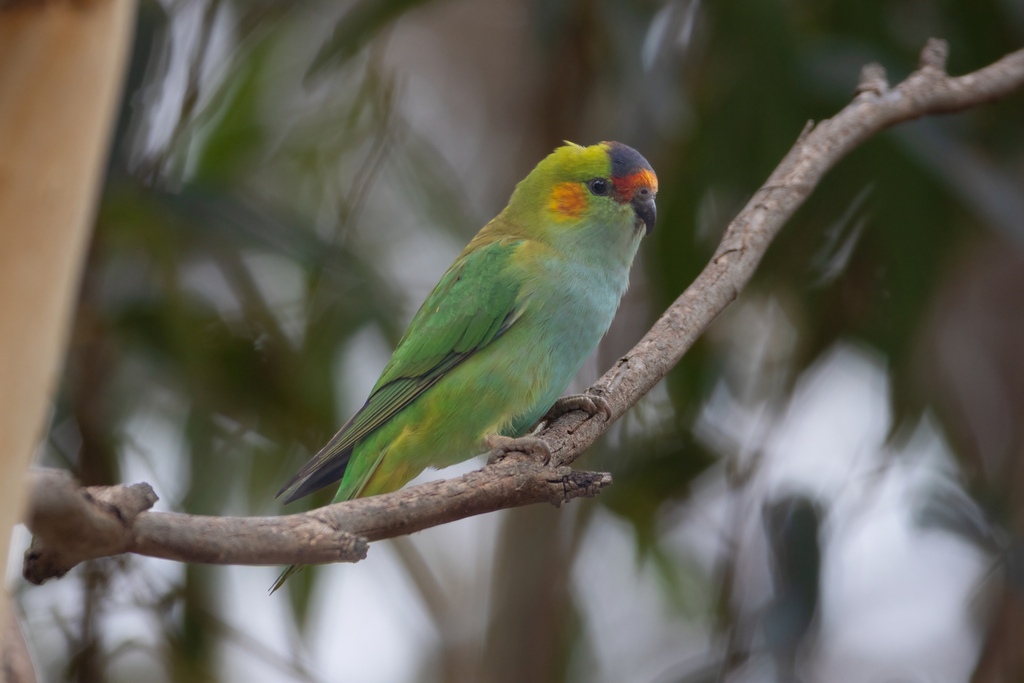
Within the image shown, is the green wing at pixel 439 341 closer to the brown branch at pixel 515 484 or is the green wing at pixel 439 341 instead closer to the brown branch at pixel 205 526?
the brown branch at pixel 515 484

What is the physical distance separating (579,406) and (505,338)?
28cm

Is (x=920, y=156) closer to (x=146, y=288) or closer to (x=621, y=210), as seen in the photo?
(x=621, y=210)

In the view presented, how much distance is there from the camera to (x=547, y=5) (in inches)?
113

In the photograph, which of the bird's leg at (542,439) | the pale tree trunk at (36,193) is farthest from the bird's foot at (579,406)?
the pale tree trunk at (36,193)

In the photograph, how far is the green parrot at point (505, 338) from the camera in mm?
1999

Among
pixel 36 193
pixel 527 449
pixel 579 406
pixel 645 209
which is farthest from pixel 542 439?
pixel 36 193

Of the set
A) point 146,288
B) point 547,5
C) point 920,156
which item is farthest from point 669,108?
point 146,288

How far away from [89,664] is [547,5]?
261 centimetres

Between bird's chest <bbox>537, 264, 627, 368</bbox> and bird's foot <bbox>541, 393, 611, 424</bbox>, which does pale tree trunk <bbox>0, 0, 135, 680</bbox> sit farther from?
bird's chest <bbox>537, 264, 627, 368</bbox>

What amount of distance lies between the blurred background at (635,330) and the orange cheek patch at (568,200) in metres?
0.59

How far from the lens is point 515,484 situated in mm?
1347

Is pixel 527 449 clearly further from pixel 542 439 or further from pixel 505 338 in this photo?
pixel 505 338

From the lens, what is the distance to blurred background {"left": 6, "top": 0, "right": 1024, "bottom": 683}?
280 cm

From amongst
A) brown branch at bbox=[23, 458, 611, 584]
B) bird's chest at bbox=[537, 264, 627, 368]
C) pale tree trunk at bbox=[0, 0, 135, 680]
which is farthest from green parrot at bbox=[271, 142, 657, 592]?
pale tree trunk at bbox=[0, 0, 135, 680]
